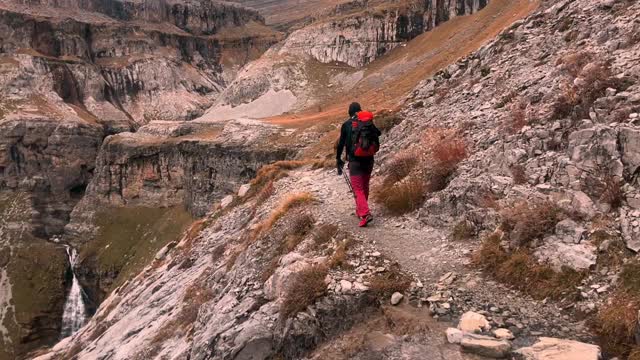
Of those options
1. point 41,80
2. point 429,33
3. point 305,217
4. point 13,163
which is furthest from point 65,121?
point 305,217

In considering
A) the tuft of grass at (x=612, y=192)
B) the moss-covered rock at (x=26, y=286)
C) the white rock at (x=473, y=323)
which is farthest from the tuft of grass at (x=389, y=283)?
the moss-covered rock at (x=26, y=286)

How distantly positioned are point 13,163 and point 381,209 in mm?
142264

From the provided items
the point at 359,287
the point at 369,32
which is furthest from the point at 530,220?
the point at 369,32

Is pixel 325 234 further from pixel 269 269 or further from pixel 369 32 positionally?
pixel 369 32

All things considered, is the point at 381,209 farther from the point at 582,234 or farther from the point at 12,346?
the point at 12,346

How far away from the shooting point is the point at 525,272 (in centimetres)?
890

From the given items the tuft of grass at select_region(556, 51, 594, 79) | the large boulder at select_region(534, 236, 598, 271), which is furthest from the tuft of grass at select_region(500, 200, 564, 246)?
the tuft of grass at select_region(556, 51, 594, 79)

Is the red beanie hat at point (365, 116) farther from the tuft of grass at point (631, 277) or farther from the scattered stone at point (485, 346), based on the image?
the tuft of grass at point (631, 277)

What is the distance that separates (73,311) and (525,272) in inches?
4140

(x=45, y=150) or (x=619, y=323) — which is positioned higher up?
(x=619, y=323)

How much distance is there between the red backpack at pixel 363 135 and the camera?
12.3 m

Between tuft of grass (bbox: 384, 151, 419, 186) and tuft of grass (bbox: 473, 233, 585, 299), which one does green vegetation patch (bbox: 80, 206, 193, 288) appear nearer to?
tuft of grass (bbox: 384, 151, 419, 186)

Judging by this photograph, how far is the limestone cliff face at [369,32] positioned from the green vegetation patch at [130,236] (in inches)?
2416

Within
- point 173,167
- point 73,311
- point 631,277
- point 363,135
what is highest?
point 363,135
